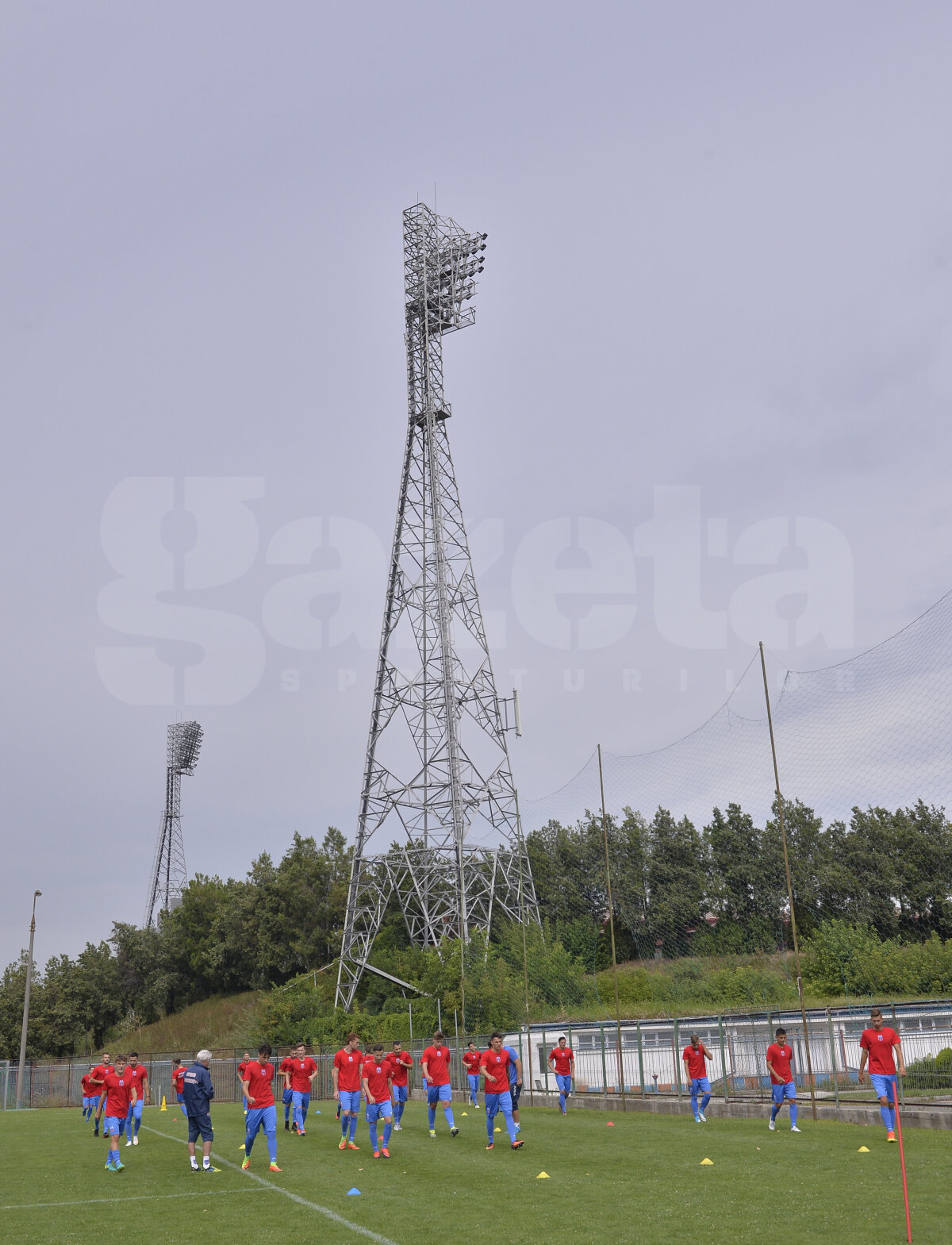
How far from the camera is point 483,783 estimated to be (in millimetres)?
49469

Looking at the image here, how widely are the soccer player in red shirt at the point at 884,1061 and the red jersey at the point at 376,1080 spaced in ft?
24.5

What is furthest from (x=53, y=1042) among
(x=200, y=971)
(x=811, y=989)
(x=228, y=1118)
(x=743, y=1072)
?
(x=743, y=1072)

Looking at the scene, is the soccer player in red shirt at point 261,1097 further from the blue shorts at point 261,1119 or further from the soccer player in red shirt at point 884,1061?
the soccer player in red shirt at point 884,1061

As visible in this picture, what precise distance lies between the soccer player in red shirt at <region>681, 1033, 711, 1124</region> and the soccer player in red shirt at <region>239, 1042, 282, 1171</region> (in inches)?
342

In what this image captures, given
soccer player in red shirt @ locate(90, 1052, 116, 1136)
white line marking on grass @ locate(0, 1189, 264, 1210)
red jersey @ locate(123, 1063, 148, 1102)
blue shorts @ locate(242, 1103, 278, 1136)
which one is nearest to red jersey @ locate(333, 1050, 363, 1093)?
blue shorts @ locate(242, 1103, 278, 1136)

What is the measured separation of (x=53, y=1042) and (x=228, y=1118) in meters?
50.3

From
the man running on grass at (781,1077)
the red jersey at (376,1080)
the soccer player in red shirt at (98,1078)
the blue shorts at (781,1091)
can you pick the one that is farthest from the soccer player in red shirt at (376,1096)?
the soccer player in red shirt at (98,1078)

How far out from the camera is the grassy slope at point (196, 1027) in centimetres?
6712

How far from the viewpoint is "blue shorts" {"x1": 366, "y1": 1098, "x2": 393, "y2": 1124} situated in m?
16.9

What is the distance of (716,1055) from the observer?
1190 inches

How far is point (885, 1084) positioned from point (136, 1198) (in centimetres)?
1079

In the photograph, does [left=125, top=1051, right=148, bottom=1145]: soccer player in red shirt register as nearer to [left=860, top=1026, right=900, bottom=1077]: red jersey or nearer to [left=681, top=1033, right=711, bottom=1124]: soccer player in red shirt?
[left=681, top=1033, right=711, bottom=1124]: soccer player in red shirt

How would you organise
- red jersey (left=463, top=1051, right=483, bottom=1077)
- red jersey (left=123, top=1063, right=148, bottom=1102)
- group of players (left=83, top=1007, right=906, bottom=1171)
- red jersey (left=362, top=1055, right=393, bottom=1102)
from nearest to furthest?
group of players (left=83, top=1007, right=906, bottom=1171) → red jersey (left=362, top=1055, right=393, bottom=1102) → red jersey (left=123, top=1063, right=148, bottom=1102) → red jersey (left=463, top=1051, right=483, bottom=1077)

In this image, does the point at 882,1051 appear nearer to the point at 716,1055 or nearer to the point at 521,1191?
the point at 521,1191
